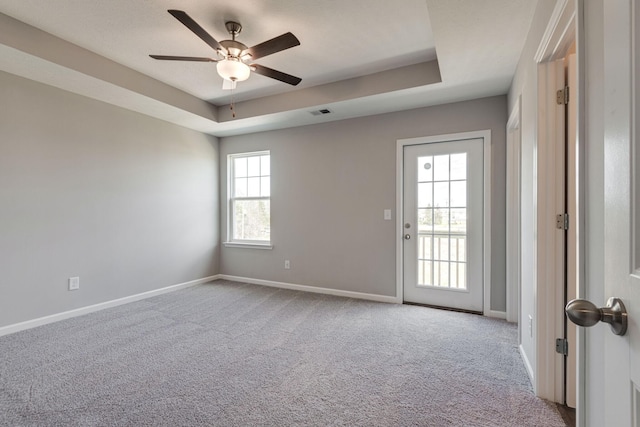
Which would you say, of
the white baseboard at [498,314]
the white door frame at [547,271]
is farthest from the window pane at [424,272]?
the white door frame at [547,271]

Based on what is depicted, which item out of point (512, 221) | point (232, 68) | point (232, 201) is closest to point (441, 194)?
point (512, 221)

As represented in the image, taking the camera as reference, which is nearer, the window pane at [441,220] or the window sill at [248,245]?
the window pane at [441,220]

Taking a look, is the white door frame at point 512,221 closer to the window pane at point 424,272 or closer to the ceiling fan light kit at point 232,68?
the window pane at point 424,272

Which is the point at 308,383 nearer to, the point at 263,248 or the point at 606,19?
the point at 606,19

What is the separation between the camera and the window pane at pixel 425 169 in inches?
136

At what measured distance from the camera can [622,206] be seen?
53 centimetres

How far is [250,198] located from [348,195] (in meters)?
1.70

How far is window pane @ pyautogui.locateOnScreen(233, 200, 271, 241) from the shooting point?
4594mm

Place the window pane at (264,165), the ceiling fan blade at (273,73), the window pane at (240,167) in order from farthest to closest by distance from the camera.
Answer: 1. the window pane at (240,167)
2. the window pane at (264,165)
3. the ceiling fan blade at (273,73)

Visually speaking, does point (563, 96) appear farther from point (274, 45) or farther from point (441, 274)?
point (441, 274)

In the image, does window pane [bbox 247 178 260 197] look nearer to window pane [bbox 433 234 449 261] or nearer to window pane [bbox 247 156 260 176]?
window pane [bbox 247 156 260 176]

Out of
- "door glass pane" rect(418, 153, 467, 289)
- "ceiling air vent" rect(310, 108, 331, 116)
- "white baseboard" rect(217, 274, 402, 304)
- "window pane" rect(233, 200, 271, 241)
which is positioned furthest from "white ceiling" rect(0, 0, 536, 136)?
"white baseboard" rect(217, 274, 402, 304)

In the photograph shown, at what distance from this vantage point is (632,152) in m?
0.50

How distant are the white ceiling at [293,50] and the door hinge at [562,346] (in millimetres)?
2046
